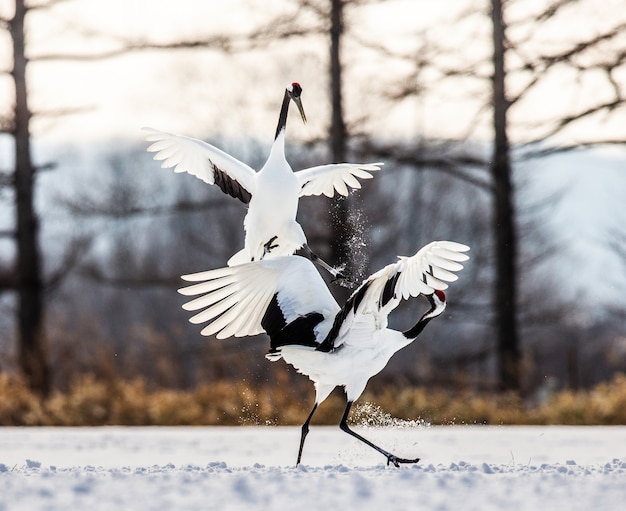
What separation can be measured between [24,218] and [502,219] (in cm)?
629

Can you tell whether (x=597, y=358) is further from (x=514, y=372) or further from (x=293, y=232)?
(x=293, y=232)

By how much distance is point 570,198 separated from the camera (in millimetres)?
75438

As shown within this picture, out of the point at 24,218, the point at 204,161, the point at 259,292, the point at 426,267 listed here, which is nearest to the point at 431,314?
the point at 426,267

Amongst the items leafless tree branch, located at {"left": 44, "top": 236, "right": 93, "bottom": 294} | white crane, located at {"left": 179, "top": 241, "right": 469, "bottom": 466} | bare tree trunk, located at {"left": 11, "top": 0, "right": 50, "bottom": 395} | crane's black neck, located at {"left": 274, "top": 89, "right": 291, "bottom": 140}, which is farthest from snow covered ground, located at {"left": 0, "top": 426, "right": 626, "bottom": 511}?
leafless tree branch, located at {"left": 44, "top": 236, "right": 93, "bottom": 294}

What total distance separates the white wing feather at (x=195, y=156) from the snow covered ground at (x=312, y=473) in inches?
78.8

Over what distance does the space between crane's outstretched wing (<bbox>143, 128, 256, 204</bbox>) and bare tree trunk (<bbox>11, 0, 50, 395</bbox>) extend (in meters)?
7.84

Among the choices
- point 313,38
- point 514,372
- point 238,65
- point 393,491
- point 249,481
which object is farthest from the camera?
point 238,65

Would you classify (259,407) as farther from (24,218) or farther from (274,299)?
(274,299)

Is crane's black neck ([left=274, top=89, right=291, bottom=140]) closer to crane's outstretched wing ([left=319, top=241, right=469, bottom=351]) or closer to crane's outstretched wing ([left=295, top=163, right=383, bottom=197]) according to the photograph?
crane's outstretched wing ([left=295, top=163, right=383, bottom=197])

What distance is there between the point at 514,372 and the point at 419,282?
8240 millimetres

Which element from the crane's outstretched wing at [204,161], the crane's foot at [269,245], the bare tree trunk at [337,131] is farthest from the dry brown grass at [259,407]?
the crane's foot at [269,245]

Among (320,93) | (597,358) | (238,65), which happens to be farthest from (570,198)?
(320,93)

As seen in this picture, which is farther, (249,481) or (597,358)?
(597,358)

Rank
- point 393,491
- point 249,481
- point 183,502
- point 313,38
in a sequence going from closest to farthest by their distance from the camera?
point 183,502 → point 393,491 → point 249,481 → point 313,38
